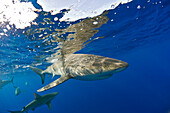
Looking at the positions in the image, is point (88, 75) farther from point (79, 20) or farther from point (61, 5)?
point (79, 20)

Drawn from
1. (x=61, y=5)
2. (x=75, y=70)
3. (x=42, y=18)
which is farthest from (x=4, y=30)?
(x=75, y=70)

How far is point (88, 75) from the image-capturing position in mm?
2779

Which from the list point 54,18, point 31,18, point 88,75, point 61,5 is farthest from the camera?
point 54,18

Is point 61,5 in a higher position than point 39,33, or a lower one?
higher

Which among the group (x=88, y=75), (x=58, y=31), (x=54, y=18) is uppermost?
(x=54, y=18)

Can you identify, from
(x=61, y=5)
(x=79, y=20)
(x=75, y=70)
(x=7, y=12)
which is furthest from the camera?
(x=79, y=20)

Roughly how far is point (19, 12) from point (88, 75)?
6.12 m

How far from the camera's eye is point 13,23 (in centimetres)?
666

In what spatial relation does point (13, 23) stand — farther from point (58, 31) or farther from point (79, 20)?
point (79, 20)

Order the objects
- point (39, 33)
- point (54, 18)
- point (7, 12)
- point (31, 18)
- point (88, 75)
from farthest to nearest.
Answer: point (39, 33) < point (54, 18) < point (31, 18) < point (7, 12) < point (88, 75)

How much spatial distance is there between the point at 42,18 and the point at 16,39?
4209 mm

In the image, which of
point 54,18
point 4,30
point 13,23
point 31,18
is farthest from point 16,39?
point 54,18

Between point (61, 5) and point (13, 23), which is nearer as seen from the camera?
point (61, 5)

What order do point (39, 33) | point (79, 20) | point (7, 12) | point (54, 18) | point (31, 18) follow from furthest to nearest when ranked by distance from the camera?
point (39, 33), point (79, 20), point (54, 18), point (31, 18), point (7, 12)
